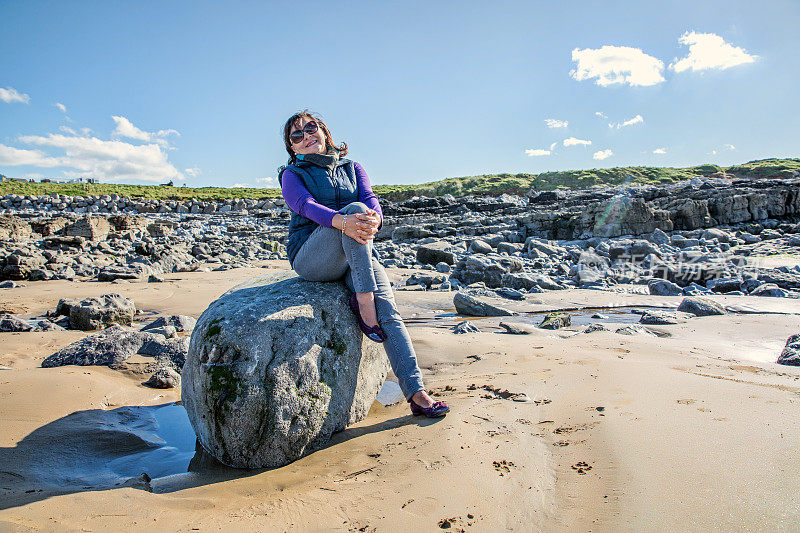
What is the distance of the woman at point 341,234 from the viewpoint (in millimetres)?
3008

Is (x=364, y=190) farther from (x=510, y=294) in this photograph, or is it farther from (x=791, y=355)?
(x=510, y=294)

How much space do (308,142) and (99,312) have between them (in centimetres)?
442

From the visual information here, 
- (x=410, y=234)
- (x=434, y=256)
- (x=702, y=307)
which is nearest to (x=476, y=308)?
(x=702, y=307)

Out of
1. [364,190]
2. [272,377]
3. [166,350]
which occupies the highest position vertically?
[364,190]

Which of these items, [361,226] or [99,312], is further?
[99,312]

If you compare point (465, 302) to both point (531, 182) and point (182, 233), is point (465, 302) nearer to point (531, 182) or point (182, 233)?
point (182, 233)

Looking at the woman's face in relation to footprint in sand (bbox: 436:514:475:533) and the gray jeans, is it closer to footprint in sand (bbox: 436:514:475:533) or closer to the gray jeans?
the gray jeans

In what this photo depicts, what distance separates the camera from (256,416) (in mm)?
2477

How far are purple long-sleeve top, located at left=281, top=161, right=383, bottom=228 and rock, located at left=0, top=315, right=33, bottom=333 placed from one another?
13.7 feet

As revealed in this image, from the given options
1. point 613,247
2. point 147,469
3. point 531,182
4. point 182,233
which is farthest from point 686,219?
point 531,182

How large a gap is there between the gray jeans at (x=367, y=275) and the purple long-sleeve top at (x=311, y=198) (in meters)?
0.09

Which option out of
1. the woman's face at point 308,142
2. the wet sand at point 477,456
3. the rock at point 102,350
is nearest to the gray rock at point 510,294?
the wet sand at point 477,456

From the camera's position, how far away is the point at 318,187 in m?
3.44

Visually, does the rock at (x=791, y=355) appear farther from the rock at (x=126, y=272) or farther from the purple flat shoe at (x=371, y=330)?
the rock at (x=126, y=272)
